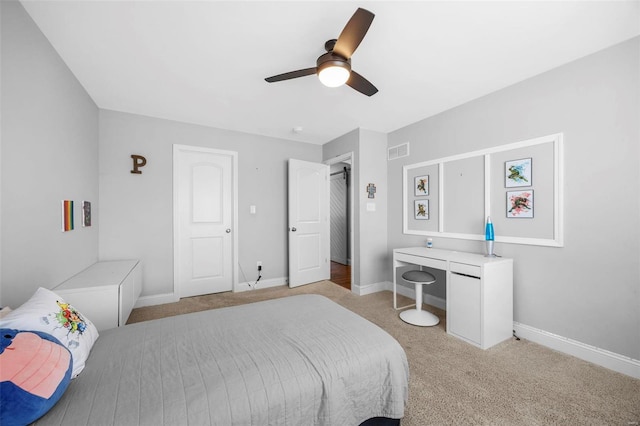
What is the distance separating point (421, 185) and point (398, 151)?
68cm

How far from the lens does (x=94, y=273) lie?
2453mm

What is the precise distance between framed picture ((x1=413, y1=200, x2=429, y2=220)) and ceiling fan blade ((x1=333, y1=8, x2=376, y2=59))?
2.27 metres

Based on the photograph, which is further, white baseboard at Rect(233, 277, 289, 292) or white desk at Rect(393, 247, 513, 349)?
white baseboard at Rect(233, 277, 289, 292)

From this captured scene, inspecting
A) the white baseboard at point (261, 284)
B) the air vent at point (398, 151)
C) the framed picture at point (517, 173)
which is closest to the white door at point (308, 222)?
the white baseboard at point (261, 284)

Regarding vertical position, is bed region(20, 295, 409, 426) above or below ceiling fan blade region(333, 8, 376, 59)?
below

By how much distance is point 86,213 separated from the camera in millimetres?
2670

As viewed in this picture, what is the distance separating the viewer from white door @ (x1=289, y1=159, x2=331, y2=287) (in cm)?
412

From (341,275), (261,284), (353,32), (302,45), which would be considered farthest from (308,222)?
(353,32)

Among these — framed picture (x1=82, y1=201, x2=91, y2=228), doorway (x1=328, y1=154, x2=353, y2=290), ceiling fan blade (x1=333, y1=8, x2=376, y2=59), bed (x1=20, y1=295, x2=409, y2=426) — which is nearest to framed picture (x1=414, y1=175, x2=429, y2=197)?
ceiling fan blade (x1=333, y1=8, x2=376, y2=59)

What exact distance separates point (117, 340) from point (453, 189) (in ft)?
10.9

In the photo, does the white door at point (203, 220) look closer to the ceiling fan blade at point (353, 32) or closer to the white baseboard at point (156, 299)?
the white baseboard at point (156, 299)

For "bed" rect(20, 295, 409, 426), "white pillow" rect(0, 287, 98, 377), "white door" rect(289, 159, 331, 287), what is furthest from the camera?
"white door" rect(289, 159, 331, 287)

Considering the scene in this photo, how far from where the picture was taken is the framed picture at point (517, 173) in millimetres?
2422

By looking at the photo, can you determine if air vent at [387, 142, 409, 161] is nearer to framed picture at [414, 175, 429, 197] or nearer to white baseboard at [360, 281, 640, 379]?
framed picture at [414, 175, 429, 197]
